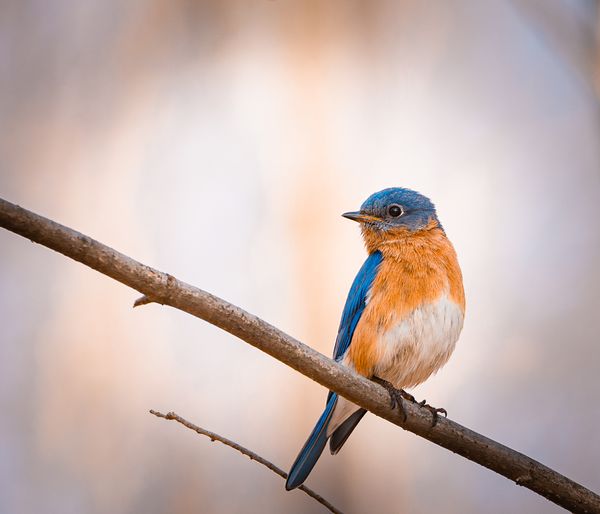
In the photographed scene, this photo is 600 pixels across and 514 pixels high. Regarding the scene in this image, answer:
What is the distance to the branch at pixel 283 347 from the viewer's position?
5.08 feet

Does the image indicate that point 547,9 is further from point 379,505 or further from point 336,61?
point 379,505

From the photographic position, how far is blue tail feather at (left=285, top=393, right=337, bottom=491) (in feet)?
8.19

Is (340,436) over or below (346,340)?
below

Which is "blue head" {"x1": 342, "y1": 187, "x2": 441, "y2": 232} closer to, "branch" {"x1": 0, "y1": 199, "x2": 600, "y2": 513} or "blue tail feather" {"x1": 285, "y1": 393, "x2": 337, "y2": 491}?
"blue tail feather" {"x1": 285, "y1": 393, "x2": 337, "y2": 491}

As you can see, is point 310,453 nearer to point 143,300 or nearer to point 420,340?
point 420,340

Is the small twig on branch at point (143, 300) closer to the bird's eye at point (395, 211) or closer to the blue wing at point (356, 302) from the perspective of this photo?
the blue wing at point (356, 302)

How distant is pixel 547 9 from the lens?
3307 mm

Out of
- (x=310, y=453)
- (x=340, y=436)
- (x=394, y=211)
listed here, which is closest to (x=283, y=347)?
(x=310, y=453)

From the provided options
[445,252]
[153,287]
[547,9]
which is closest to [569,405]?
[445,252]

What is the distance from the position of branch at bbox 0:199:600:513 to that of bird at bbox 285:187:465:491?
0.37 meters

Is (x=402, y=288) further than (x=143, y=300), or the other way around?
(x=402, y=288)

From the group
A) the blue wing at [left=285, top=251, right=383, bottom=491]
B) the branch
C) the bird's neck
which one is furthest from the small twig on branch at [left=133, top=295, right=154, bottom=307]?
the bird's neck

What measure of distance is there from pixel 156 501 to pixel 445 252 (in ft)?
6.42

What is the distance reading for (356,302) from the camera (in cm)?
287
